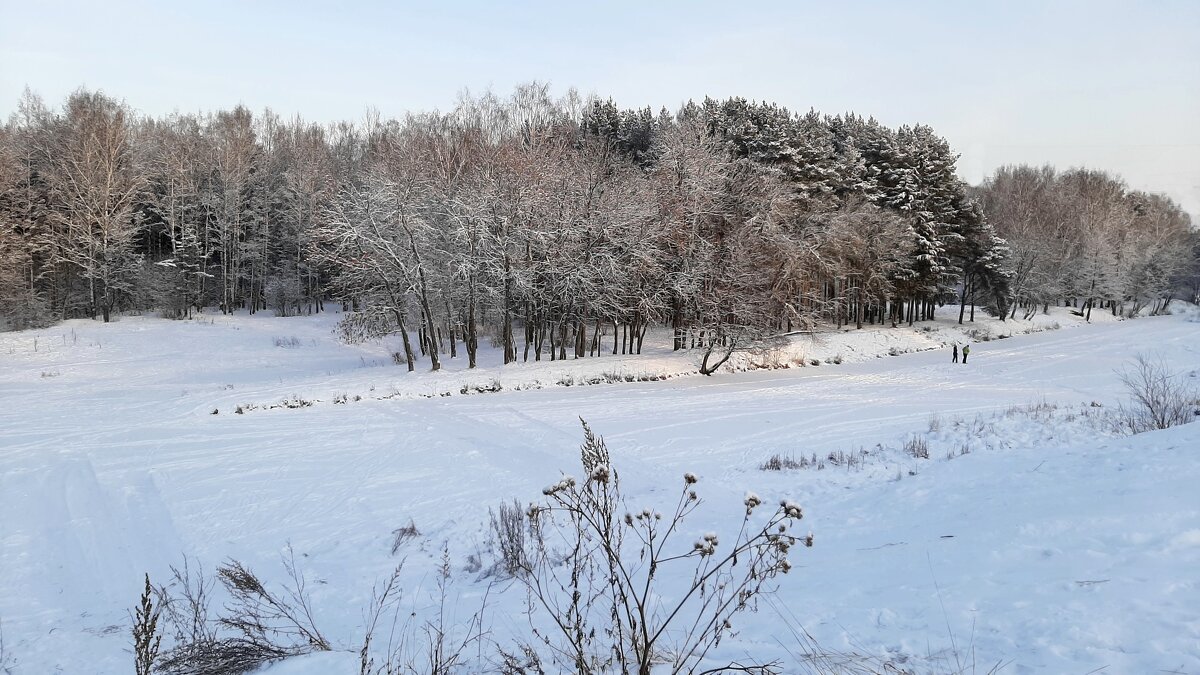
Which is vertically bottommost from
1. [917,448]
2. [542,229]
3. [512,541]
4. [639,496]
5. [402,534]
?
[402,534]

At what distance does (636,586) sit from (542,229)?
2016 centimetres

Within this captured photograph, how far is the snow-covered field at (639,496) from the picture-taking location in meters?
3.64

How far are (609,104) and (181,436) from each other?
45145mm

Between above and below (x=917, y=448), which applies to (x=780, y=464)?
below

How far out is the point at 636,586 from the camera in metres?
5.32

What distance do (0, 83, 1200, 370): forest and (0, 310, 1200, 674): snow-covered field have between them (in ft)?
15.7

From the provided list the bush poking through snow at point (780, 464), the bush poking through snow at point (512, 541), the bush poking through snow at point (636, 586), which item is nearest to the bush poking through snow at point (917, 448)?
the bush poking through snow at point (780, 464)

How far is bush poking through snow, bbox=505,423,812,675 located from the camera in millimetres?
2893

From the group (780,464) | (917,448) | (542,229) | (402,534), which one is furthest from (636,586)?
(542,229)

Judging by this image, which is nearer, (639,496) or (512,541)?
(512,541)

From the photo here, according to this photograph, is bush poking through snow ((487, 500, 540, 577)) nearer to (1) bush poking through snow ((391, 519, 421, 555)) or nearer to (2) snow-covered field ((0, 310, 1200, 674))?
(2) snow-covered field ((0, 310, 1200, 674))

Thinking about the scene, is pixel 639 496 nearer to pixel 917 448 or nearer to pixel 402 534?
pixel 402 534

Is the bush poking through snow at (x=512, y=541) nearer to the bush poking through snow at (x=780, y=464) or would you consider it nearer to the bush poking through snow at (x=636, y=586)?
the bush poking through snow at (x=636, y=586)

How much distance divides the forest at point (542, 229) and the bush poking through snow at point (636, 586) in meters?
18.0
